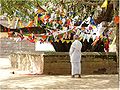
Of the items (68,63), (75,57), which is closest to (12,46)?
(68,63)

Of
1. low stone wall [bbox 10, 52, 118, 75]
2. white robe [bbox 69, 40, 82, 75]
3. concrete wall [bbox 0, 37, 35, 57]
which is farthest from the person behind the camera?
concrete wall [bbox 0, 37, 35, 57]

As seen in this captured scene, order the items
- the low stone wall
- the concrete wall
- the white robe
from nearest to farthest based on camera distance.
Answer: the white robe, the low stone wall, the concrete wall

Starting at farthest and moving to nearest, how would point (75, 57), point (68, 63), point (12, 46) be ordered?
point (12, 46) → point (68, 63) → point (75, 57)

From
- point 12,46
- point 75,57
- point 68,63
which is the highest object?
point 12,46

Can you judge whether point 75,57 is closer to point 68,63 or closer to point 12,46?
point 68,63

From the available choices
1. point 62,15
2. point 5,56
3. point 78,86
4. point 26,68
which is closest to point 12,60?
point 26,68

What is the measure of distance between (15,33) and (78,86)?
5897 millimetres

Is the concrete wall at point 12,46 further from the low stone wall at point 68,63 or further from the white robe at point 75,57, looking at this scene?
the white robe at point 75,57

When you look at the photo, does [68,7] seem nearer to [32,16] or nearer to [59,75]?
[32,16]

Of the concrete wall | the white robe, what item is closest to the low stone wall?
the white robe

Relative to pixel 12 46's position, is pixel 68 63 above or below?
below

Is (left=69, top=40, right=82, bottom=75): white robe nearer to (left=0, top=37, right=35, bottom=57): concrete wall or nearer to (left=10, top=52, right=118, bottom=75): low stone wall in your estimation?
(left=10, top=52, right=118, bottom=75): low stone wall

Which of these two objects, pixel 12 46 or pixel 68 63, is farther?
pixel 12 46

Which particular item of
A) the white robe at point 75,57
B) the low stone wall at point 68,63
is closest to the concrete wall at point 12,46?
the low stone wall at point 68,63
